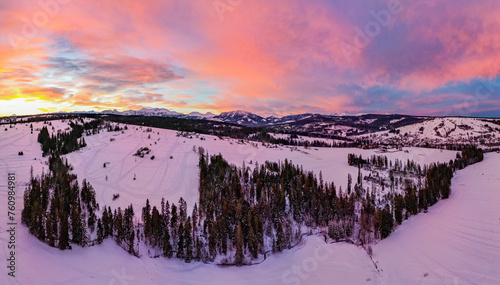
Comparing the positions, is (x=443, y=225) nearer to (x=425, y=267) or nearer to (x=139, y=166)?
(x=425, y=267)

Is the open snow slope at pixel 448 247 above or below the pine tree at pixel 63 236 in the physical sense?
below

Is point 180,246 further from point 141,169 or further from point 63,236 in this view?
point 141,169

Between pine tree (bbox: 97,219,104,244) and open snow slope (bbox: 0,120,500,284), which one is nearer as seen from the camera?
open snow slope (bbox: 0,120,500,284)

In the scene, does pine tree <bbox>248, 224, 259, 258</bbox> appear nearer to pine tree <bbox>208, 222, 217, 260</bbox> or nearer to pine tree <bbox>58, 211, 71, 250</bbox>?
pine tree <bbox>208, 222, 217, 260</bbox>

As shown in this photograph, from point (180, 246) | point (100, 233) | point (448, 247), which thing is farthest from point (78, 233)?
point (448, 247)

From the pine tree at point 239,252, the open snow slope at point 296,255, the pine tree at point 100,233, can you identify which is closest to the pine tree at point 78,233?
the open snow slope at point 296,255

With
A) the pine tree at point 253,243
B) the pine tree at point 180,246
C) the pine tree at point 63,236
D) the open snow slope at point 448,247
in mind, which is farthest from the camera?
the pine tree at point 253,243

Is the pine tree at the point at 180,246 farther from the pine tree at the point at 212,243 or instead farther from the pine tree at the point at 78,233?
the pine tree at the point at 78,233

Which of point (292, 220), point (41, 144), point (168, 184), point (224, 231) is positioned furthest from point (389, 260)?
point (41, 144)

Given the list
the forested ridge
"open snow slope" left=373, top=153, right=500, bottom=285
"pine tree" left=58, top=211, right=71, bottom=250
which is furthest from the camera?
the forested ridge

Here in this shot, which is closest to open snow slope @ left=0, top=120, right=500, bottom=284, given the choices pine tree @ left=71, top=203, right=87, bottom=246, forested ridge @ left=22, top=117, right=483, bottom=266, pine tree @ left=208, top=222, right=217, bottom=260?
pine tree @ left=71, top=203, right=87, bottom=246

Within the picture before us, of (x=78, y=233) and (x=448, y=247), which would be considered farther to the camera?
(x=448, y=247)
